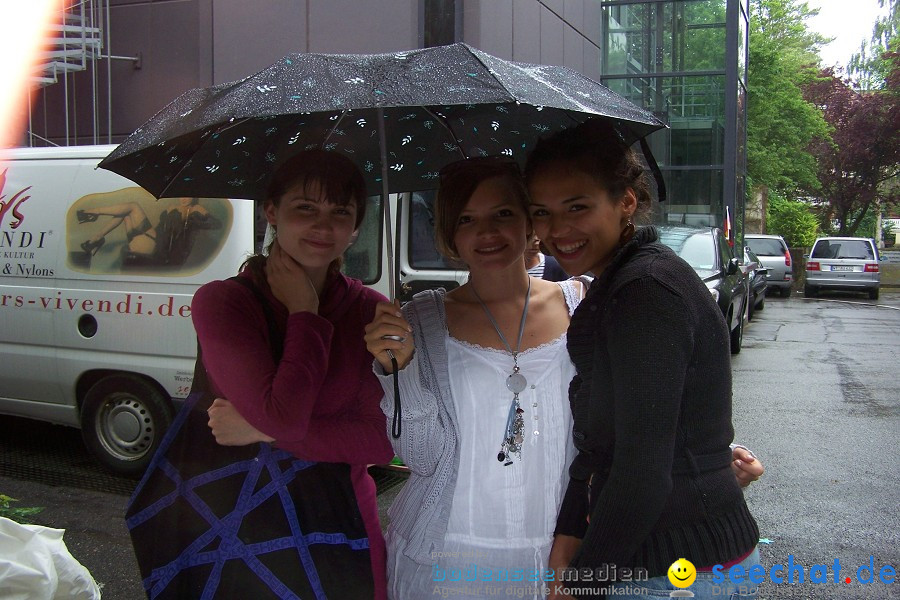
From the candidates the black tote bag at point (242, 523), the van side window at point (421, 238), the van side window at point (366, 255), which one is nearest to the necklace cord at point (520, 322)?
the black tote bag at point (242, 523)

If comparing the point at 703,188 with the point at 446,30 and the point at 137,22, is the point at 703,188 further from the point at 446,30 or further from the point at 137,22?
the point at 137,22

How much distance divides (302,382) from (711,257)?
8.60m

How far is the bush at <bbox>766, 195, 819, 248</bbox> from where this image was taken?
111 ft

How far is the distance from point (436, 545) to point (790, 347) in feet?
40.0

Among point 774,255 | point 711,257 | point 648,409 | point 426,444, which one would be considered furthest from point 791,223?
point 648,409

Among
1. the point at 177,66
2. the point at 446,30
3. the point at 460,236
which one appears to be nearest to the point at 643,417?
the point at 460,236

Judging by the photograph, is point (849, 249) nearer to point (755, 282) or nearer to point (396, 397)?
point (755, 282)

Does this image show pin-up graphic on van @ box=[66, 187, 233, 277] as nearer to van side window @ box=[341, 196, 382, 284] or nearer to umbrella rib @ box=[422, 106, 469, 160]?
van side window @ box=[341, 196, 382, 284]

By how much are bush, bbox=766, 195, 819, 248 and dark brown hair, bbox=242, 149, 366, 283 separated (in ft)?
114

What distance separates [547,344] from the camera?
205 cm

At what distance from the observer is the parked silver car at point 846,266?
22641 millimetres

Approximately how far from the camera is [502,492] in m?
1.92

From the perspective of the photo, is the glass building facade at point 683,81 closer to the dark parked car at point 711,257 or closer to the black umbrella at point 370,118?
the dark parked car at point 711,257

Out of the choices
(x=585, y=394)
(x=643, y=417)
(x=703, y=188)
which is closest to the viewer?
(x=643, y=417)
